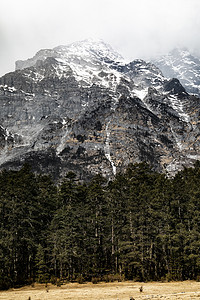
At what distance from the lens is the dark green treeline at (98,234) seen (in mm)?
37219

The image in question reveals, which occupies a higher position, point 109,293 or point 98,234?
point 98,234

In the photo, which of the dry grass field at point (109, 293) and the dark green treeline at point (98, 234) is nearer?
the dry grass field at point (109, 293)

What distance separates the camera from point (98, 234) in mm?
46031

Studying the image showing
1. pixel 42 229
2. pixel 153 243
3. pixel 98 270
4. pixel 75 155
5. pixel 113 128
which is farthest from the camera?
pixel 113 128

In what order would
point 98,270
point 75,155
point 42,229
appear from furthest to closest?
point 75,155 → point 42,229 → point 98,270

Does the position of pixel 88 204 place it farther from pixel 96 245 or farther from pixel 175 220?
pixel 175 220

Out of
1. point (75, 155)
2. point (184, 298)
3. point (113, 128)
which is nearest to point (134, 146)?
point (113, 128)

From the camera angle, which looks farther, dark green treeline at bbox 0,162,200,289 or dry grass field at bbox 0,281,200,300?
dark green treeline at bbox 0,162,200,289

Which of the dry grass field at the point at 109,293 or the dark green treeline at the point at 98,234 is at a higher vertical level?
the dark green treeline at the point at 98,234

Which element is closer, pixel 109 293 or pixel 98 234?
pixel 109 293

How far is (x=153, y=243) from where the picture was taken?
37.4 metres

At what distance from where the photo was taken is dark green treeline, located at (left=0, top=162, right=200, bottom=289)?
37.2 meters

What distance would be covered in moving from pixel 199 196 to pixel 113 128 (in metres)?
161

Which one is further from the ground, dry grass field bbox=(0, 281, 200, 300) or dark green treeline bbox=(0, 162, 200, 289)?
dark green treeline bbox=(0, 162, 200, 289)
